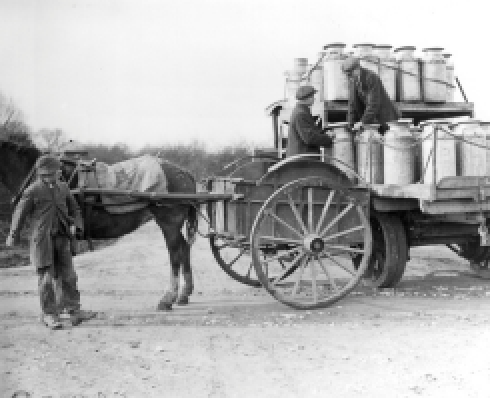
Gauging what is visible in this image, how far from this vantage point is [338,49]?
26.2ft

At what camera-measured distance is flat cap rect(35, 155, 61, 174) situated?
6.36 m

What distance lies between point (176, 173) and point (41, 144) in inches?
70.3

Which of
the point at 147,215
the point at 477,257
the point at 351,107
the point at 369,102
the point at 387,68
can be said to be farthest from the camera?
the point at 477,257

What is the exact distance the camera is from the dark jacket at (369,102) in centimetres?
752

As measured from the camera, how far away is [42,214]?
6.43m

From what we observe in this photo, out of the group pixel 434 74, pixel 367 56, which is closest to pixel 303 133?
pixel 367 56

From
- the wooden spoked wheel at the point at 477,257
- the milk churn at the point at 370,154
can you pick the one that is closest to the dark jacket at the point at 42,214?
the milk churn at the point at 370,154

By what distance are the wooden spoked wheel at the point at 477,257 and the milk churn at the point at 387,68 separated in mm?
2606

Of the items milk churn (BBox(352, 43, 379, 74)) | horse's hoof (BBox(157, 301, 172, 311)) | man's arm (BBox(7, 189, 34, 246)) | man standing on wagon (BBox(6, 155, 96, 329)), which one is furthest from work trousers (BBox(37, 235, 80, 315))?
milk churn (BBox(352, 43, 379, 74))

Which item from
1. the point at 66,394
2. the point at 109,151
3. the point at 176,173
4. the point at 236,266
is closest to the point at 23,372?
the point at 66,394

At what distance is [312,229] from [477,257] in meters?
3.61

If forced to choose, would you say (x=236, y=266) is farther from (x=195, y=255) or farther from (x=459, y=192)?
(x=459, y=192)

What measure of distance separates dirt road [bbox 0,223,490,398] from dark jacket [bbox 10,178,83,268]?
80 cm

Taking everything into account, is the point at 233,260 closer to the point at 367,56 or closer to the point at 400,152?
the point at 400,152
